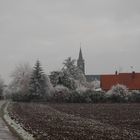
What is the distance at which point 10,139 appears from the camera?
20.1 m

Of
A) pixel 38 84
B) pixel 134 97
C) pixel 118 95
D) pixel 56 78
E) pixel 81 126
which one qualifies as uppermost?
pixel 56 78

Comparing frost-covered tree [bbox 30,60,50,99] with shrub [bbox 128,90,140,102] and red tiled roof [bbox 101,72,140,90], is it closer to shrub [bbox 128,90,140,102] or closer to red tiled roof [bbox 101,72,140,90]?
shrub [bbox 128,90,140,102]

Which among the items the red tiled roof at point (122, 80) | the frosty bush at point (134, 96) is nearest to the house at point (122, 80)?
the red tiled roof at point (122, 80)

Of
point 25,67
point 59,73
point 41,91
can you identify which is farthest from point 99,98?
point 25,67

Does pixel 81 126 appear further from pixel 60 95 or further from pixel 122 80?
pixel 122 80

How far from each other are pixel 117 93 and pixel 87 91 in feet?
18.7

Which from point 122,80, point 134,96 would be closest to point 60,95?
point 134,96

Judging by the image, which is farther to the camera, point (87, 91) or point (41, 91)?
point (41, 91)

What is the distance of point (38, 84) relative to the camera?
319 ft

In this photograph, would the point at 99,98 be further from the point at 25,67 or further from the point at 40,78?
the point at 25,67

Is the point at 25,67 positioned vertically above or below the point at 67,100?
above

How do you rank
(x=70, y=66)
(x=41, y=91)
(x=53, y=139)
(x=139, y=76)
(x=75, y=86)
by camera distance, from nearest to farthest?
(x=53, y=139), (x=41, y=91), (x=75, y=86), (x=139, y=76), (x=70, y=66)

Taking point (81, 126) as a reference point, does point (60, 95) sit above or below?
above

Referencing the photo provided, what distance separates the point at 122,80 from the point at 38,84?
26.2 m
